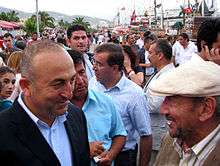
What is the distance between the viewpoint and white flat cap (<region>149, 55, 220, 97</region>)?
2.29m

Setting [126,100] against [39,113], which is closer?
[39,113]

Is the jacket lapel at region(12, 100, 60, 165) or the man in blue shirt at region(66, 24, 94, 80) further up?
the man in blue shirt at region(66, 24, 94, 80)

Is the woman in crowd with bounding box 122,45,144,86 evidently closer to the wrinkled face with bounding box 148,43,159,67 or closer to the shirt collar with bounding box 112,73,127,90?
the wrinkled face with bounding box 148,43,159,67

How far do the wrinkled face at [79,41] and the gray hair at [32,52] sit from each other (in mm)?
3581

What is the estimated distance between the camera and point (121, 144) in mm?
3520

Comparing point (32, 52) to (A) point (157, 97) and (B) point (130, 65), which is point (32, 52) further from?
(B) point (130, 65)

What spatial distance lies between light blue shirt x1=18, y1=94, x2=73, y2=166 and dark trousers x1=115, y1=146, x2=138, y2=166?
1447 millimetres

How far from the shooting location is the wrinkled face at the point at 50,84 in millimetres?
2432

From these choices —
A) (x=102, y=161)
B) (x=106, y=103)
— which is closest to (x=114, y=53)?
(x=106, y=103)

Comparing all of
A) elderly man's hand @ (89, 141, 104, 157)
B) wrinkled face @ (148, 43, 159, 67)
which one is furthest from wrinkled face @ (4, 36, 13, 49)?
elderly man's hand @ (89, 141, 104, 157)

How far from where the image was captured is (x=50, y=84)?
2.44m

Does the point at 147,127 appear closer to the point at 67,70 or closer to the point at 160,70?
the point at 160,70

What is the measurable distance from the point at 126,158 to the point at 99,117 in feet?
2.62

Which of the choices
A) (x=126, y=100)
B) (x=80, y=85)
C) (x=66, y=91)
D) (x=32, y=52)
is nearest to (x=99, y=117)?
(x=80, y=85)
